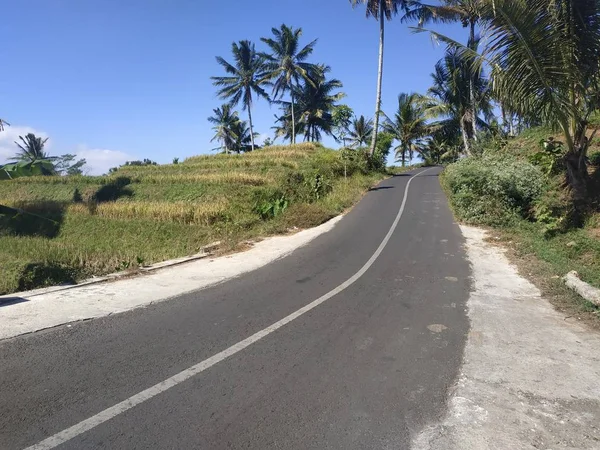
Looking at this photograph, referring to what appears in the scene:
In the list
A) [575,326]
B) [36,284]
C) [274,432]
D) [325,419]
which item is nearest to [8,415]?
[274,432]

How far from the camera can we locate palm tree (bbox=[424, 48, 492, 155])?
29375 millimetres

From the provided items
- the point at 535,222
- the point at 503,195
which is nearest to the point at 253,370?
the point at 535,222

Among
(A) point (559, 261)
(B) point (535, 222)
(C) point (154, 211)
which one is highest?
(C) point (154, 211)

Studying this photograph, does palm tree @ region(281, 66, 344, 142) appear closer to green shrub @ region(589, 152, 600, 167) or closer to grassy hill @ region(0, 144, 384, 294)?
grassy hill @ region(0, 144, 384, 294)

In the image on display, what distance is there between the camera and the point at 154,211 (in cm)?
1792

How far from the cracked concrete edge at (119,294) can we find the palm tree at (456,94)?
2328 centimetres

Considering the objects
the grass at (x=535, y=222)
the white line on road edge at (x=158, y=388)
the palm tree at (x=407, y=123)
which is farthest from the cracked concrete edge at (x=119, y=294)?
the palm tree at (x=407, y=123)

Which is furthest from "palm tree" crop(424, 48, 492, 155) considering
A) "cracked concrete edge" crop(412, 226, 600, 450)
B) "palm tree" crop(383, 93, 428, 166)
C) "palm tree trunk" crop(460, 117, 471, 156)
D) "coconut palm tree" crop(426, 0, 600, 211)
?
"cracked concrete edge" crop(412, 226, 600, 450)

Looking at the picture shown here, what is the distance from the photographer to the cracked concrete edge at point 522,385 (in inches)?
123

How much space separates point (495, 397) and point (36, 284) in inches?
304

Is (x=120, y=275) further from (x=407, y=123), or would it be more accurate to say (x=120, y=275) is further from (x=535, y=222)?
(x=407, y=123)

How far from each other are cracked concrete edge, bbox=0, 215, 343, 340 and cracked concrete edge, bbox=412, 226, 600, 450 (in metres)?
4.67

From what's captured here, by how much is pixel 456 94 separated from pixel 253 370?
1242 inches

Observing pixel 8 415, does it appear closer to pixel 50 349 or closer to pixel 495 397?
pixel 50 349
